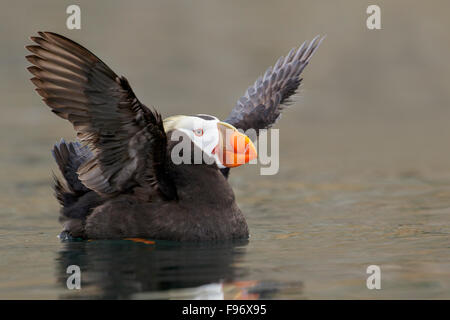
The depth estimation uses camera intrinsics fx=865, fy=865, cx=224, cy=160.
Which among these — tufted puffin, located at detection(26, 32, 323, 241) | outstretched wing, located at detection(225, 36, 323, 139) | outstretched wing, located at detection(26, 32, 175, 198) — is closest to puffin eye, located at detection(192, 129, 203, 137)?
tufted puffin, located at detection(26, 32, 323, 241)

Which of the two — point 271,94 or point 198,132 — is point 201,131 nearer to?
point 198,132

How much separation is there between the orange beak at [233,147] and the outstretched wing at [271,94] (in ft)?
5.29

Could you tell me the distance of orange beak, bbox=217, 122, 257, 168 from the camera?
8227 mm

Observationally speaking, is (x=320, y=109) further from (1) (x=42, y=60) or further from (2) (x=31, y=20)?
(1) (x=42, y=60)

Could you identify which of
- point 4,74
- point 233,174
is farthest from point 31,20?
point 233,174

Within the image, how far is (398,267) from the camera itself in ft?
24.5

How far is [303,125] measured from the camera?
21.3 metres

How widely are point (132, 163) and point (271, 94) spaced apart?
285cm

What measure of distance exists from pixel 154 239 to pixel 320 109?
47.7 ft

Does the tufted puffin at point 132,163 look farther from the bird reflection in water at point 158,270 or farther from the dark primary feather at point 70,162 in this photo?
the bird reflection in water at point 158,270

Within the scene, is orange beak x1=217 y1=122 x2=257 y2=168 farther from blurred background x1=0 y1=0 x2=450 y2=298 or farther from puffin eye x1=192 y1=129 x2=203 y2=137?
blurred background x1=0 y1=0 x2=450 y2=298

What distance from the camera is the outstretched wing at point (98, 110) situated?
735 cm

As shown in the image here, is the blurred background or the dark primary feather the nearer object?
the blurred background

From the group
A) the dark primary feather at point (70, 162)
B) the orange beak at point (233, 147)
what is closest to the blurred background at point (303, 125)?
the dark primary feather at point (70, 162)
